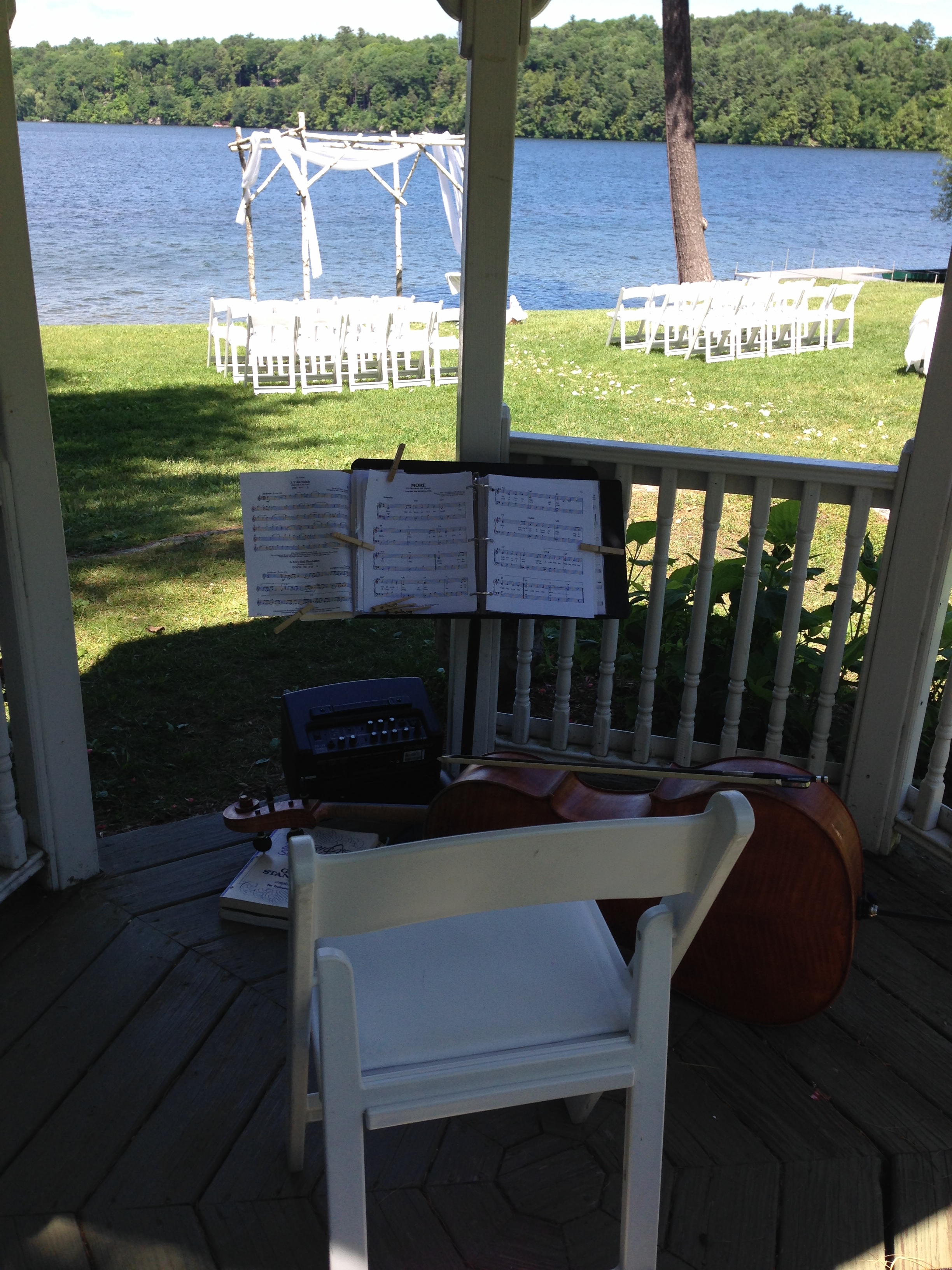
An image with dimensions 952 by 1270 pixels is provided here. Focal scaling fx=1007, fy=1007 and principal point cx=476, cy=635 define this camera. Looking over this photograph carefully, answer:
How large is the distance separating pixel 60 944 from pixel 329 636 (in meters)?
2.23

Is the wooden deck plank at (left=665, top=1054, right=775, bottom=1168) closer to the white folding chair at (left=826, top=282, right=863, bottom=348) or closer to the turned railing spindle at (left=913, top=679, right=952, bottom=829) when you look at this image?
the turned railing spindle at (left=913, top=679, right=952, bottom=829)

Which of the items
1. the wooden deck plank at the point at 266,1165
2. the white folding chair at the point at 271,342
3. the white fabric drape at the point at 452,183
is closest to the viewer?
the wooden deck plank at the point at 266,1165

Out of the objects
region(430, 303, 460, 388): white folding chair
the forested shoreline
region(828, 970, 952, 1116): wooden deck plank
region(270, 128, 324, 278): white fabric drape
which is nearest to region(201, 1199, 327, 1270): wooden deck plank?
region(828, 970, 952, 1116): wooden deck plank

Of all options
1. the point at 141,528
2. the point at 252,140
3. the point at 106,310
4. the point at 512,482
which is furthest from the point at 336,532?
the point at 106,310

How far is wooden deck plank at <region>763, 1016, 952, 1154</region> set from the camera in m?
1.92

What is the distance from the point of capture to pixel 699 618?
9.20 ft

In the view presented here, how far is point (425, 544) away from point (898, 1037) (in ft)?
4.92

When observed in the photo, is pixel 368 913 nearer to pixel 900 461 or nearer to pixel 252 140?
pixel 900 461

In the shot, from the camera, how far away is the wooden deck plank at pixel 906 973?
87.7 inches

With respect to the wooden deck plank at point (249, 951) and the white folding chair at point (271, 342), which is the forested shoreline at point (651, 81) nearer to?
the white folding chair at point (271, 342)

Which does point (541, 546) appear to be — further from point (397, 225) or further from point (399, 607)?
point (397, 225)

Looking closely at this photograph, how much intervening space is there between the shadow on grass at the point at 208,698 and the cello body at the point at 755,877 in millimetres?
620

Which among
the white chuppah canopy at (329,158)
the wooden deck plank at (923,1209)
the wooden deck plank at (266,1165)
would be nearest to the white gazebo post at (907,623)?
the wooden deck plank at (923,1209)

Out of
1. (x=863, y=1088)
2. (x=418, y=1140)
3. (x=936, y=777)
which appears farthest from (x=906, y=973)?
(x=418, y=1140)
